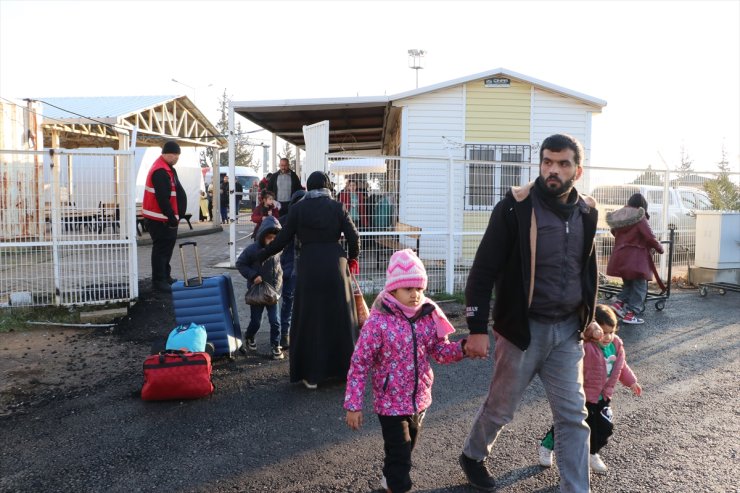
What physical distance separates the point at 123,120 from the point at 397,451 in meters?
15.2

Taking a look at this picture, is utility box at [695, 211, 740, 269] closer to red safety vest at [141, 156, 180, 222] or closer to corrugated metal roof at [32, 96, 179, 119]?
red safety vest at [141, 156, 180, 222]

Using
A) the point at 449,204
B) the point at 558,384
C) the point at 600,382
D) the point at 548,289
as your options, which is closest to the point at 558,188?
the point at 548,289

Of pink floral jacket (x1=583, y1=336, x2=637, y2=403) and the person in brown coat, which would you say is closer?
pink floral jacket (x1=583, y1=336, x2=637, y2=403)

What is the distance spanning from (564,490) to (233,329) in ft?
13.0

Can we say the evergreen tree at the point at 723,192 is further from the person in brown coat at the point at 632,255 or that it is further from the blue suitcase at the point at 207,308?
the blue suitcase at the point at 207,308

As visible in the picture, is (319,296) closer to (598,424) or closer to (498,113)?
(598,424)

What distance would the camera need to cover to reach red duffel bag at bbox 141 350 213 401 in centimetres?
487

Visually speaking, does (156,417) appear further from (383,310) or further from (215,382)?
(383,310)

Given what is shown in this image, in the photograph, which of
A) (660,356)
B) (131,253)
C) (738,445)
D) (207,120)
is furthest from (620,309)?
(207,120)

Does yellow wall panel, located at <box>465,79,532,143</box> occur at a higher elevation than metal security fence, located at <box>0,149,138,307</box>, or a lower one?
higher

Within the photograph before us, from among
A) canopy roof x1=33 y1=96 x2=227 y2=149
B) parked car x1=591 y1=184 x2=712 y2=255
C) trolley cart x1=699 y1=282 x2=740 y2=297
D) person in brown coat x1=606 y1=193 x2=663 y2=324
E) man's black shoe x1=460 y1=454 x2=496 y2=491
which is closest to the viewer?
man's black shoe x1=460 y1=454 x2=496 y2=491

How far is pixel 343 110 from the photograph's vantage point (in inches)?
530

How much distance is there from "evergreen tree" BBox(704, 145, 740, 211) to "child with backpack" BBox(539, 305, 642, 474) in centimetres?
1000

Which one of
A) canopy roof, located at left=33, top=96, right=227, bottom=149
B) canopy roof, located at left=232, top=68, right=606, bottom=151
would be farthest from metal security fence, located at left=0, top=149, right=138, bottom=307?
canopy roof, located at left=33, top=96, right=227, bottom=149
